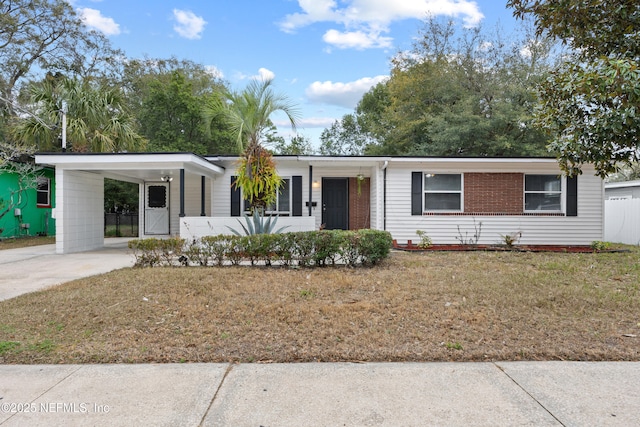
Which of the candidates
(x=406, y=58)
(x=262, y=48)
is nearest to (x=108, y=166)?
(x=262, y=48)

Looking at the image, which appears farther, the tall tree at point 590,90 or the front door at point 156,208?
the front door at point 156,208

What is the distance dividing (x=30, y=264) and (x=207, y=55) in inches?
853

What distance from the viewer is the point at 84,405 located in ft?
8.87

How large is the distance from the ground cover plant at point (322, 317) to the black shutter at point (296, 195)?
5.52m

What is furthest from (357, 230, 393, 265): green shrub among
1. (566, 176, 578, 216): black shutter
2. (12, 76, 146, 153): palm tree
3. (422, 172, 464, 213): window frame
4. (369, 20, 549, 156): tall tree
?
(369, 20, 549, 156): tall tree

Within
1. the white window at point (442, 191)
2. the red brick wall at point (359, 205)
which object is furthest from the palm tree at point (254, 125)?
the white window at point (442, 191)

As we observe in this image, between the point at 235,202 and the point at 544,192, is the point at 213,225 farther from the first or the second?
the point at 544,192

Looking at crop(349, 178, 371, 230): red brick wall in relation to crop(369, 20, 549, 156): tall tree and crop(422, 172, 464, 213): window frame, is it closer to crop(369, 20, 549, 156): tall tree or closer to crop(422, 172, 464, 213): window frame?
crop(422, 172, 464, 213): window frame

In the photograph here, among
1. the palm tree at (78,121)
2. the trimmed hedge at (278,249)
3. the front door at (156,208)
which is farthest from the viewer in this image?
the front door at (156,208)

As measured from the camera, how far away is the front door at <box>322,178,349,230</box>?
13.0 m

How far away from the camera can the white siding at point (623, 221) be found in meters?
13.5

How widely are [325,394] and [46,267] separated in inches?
304

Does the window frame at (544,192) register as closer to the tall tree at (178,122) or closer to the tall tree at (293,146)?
the tall tree at (178,122)

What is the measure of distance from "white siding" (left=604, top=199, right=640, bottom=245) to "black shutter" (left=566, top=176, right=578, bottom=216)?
4.12 metres
